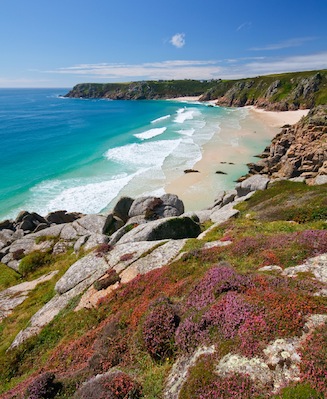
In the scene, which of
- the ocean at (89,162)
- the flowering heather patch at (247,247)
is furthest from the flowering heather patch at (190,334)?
the ocean at (89,162)

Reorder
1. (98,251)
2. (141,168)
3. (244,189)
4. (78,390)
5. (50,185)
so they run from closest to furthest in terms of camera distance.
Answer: (78,390) < (98,251) < (244,189) < (50,185) < (141,168)

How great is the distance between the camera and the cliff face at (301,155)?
39.3 meters

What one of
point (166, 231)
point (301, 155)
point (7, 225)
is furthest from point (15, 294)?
point (301, 155)

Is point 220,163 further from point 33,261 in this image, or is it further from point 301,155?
point 33,261

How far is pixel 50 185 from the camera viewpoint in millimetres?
52812

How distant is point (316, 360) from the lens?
235 inches

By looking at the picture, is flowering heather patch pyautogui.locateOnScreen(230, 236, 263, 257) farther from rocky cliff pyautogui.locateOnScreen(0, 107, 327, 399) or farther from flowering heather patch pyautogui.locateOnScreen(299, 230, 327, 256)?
flowering heather patch pyautogui.locateOnScreen(299, 230, 327, 256)

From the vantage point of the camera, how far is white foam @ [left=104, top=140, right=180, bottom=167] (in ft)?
213

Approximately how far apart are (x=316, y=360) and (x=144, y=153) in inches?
2720

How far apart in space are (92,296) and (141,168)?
1884 inches

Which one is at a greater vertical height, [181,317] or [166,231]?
[181,317]

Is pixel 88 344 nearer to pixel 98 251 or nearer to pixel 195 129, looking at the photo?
pixel 98 251

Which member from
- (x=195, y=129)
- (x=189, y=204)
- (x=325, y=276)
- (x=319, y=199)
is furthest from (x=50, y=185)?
(x=195, y=129)

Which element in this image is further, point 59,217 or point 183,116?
point 183,116
